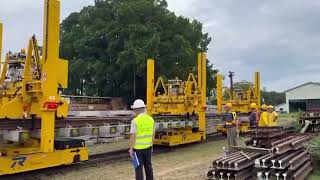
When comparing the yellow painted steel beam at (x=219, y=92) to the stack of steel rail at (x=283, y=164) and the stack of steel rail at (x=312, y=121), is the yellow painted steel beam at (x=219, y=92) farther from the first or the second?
the stack of steel rail at (x=283, y=164)

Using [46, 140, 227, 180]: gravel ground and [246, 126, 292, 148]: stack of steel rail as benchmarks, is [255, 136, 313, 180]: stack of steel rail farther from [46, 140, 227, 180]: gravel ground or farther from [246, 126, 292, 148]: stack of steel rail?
[46, 140, 227, 180]: gravel ground

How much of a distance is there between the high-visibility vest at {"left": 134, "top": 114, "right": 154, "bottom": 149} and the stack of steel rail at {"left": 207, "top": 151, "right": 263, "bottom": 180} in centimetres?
199

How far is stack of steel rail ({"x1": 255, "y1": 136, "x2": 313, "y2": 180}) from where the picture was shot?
9156mm

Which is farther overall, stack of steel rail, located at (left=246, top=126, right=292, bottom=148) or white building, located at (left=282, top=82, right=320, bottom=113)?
white building, located at (left=282, top=82, right=320, bottom=113)

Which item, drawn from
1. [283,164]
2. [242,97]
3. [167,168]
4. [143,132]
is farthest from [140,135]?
[242,97]

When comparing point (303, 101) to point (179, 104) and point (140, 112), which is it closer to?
point (179, 104)

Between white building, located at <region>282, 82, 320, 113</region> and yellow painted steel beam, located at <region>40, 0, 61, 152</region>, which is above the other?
white building, located at <region>282, 82, 320, 113</region>

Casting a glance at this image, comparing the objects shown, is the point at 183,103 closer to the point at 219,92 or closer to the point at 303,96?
the point at 219,92

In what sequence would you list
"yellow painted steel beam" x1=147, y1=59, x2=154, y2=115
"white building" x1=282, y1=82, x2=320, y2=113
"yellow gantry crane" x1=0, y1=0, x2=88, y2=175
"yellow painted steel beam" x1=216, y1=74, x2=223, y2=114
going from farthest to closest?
"white building" x1=282, y1=82, x2=320, y2=113 → "yellow painted steel beam" x1=216, y1=74, x2=223, y2=114 → "yellow painted steel beam" x1=147, y1=59, x2=154, y2=115 → "yellow gantry crane" x1=0, y1=0, x2=88, y2=175

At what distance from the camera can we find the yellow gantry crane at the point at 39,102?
10227mm

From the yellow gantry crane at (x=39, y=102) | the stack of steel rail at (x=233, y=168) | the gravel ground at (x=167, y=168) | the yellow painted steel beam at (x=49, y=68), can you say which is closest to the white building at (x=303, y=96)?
the gravel ground at (x=167, y=168)

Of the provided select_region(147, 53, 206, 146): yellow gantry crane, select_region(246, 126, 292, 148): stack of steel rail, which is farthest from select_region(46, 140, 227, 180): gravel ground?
select_region(147, 53, 206, 146): yellow gantry crane

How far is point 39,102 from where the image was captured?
10.4 m

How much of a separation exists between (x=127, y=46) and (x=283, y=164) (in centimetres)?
2946
